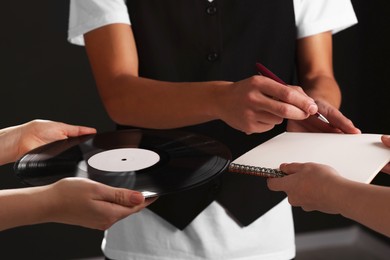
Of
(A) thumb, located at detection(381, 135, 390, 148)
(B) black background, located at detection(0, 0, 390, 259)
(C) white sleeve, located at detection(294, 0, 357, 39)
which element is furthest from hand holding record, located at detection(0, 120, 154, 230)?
(B) black background, located at detection(0, 0, 390, 259)

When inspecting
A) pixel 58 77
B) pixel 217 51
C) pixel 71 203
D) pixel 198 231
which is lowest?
pixel 198 231

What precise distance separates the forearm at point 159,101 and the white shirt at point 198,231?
0.15m

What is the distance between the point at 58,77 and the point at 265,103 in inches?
60.2

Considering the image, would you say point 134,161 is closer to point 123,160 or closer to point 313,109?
point 123,160

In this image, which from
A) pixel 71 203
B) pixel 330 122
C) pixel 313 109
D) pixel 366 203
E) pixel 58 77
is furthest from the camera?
pixel 58 77

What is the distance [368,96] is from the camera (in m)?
2.78

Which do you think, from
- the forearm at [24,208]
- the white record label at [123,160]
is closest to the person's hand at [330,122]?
the white record label at [123,160]

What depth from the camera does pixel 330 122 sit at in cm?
111

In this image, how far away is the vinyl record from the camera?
0.90 metres

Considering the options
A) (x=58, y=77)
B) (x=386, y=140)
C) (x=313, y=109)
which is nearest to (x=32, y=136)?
(x=313, y=109)

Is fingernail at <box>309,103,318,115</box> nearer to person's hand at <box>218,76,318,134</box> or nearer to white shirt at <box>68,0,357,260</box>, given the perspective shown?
person's hand at <box>218,76,318,134</box>

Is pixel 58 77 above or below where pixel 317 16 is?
Result: below

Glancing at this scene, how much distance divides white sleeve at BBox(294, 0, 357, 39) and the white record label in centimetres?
53

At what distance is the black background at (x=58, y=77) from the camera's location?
2291 mm
